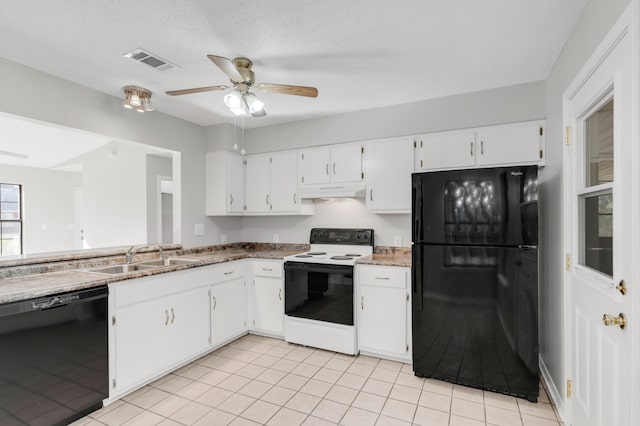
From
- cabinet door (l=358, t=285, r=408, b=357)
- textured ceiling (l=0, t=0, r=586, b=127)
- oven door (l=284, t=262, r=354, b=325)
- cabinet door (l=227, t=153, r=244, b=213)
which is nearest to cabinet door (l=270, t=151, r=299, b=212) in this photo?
cabinet door (l=227, t=153, r=244, b=213)

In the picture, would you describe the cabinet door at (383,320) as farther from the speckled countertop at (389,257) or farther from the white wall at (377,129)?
the white wall at (377,129)

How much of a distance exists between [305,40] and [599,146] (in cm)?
173

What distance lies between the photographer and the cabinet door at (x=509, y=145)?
2629 millimetres

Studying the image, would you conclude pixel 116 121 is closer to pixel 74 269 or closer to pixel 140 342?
pixel 74 269

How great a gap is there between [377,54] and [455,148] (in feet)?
4.04

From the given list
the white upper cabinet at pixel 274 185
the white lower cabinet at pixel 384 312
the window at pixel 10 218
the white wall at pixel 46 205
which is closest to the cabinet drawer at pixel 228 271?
the white upper cabinet at pixel 274 185

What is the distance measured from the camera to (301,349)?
10.2 ft

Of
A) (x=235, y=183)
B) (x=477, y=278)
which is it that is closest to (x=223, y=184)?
(x=235, y=183)

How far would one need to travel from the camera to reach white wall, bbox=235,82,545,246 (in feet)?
8.85

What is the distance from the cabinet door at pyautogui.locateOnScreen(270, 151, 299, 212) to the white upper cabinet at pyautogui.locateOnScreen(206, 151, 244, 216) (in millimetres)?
466

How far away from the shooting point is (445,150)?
292 centimetres

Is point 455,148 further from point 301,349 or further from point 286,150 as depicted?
point 301,349

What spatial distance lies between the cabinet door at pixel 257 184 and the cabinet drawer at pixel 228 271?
31.2 inches

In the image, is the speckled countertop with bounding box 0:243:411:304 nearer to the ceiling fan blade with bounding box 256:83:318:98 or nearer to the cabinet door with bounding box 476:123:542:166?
the cabinet door with bounding box 476:123:542:166
